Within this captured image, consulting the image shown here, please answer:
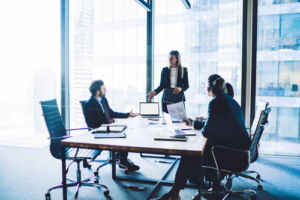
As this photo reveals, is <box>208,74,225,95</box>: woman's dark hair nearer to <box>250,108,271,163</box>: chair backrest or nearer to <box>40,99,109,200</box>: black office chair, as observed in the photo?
<box>250,108,271,163</box>: chair backrest

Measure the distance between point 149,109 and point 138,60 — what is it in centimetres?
156

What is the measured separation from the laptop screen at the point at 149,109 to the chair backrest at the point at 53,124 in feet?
4.13

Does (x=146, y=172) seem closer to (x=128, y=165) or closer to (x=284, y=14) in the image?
(x=128, y=165)

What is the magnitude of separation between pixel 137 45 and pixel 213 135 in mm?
3182

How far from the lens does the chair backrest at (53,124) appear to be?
256 centimetres

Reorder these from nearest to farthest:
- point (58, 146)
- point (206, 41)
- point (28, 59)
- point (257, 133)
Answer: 1. point (257, 133)
2. point (58, 146)
3. point (28, 59)
4. point (206, 41)

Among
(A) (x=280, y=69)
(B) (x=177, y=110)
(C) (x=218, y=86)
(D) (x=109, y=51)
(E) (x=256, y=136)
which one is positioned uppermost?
(D) (x=109, y=51)

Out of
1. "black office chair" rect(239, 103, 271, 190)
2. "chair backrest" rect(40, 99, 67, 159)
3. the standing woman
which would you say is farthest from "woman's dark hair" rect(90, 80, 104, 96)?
"black office chair" rect(239, 103, 271, 190)

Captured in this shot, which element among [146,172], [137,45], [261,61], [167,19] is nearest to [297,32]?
[261,61]

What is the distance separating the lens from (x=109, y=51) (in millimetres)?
4781

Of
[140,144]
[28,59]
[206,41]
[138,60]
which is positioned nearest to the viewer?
[140,144]

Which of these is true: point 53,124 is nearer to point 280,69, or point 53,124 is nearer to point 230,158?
point 230,158

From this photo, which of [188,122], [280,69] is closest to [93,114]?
[188,122]

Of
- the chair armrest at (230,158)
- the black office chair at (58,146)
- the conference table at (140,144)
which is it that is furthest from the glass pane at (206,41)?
the black office chair at (58,146)
